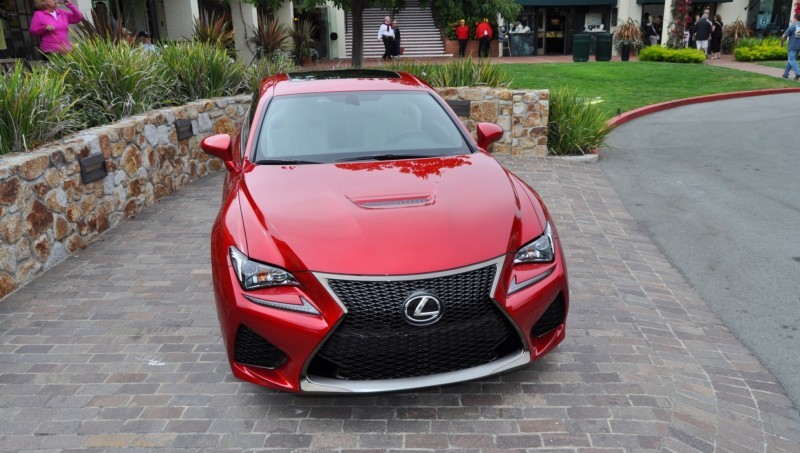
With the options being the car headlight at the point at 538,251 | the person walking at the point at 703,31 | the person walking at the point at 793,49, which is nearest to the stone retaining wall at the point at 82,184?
the car headlight at the point at 538,251

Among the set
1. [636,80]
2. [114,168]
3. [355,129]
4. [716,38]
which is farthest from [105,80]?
[716,38]

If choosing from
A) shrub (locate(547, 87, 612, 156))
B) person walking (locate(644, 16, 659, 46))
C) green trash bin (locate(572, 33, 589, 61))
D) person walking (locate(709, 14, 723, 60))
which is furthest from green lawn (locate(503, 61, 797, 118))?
person walking (locate(644, 16, 659, 46))

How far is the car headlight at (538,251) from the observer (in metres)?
3.57

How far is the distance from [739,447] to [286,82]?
13.7 ft

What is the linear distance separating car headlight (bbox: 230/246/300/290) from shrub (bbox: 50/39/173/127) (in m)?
4.71

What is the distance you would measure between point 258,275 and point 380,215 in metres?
0.72

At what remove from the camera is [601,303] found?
498cm

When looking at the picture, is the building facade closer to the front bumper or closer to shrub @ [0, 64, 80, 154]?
shrub @ [0, 64, 80, 154]

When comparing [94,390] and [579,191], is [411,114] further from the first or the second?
[579,191]

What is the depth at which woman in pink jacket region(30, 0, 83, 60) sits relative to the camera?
32.1ft

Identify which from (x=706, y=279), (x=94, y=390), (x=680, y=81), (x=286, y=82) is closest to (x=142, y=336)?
(x=94, y=390)

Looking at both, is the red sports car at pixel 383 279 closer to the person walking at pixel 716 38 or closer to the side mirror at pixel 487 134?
the side mirror at pixel 487 134

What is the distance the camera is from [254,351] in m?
3.39

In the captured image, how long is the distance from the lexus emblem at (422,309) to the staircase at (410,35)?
2810cm
